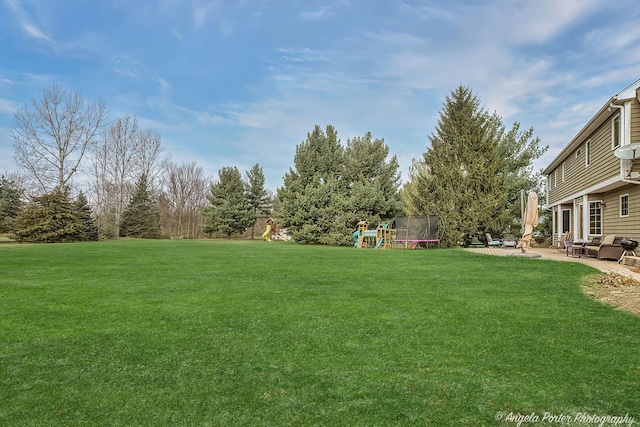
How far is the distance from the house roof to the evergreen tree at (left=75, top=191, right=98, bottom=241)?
26.7m

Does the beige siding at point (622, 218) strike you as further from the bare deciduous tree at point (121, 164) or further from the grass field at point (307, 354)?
the bare deciduous tree at point (121, 164)

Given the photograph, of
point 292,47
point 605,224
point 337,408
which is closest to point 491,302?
point 337,408

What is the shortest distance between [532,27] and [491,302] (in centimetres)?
1142

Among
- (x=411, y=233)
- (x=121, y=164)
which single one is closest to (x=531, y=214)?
Result: (x=411, y=233)

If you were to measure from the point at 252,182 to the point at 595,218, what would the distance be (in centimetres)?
2553

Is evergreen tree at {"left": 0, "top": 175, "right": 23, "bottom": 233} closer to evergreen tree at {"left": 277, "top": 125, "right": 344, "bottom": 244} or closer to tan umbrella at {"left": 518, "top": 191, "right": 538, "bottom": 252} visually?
evergreen tree at {"left": 277, "top": 125, "right": 344, "bottom": 244}

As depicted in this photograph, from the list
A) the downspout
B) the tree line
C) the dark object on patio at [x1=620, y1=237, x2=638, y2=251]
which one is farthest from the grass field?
the tree line

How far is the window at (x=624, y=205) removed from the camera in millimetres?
11086

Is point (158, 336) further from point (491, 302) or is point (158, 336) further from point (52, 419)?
point (491, 302)

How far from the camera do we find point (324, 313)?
14.2 feet

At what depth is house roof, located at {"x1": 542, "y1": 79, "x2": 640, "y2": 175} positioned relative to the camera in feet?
30.9

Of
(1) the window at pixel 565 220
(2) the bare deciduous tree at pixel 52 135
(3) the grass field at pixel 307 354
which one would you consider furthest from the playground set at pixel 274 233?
(3) the grass field at pixel 307 354

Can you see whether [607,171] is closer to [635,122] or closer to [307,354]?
[635,122]

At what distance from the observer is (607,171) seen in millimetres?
11094
